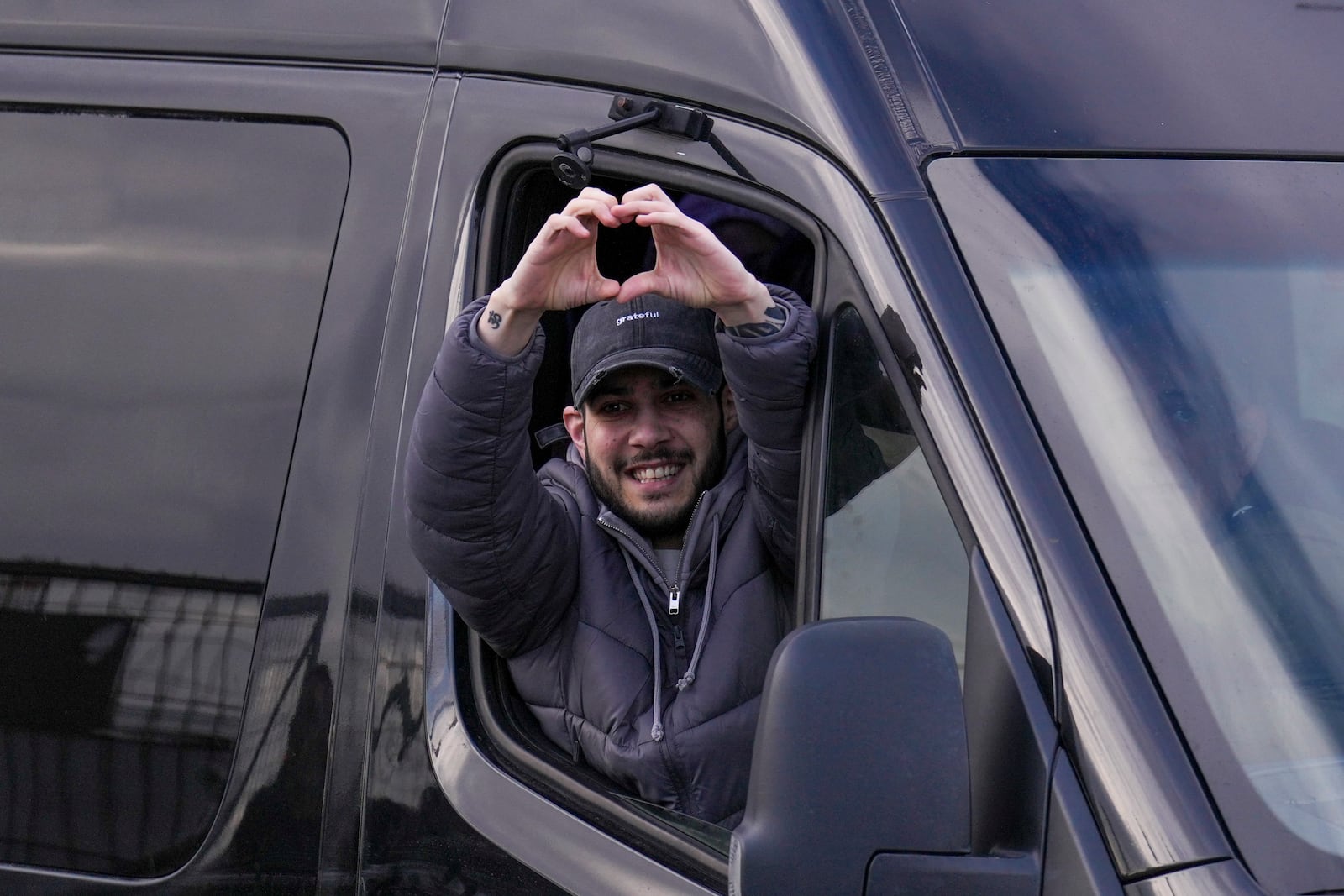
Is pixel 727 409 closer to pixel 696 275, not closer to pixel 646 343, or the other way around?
pixel 646 343

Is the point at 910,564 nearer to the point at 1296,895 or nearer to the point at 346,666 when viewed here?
the point at 1296,895

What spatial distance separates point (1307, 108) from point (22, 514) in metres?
1.66

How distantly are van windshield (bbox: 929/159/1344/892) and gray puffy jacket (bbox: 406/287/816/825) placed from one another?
0.39 m

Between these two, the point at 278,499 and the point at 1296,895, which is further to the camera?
the point at 278,499

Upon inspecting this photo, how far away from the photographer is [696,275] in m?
1.93

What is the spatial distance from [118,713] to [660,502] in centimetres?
89

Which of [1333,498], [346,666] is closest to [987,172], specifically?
[1333,498]

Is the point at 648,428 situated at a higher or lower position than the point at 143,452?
higher

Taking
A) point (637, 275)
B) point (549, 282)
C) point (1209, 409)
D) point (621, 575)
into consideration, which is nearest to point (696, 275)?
point (637, 275)

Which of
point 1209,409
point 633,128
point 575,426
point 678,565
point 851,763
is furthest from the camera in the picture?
point 575,426

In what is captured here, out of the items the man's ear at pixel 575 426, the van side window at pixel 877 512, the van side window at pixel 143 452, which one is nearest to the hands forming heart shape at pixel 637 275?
the van side window at pixel 877 512

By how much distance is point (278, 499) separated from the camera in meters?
1.93

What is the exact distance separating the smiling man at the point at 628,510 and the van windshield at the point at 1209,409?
39 cm

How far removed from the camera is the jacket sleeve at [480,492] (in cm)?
190
